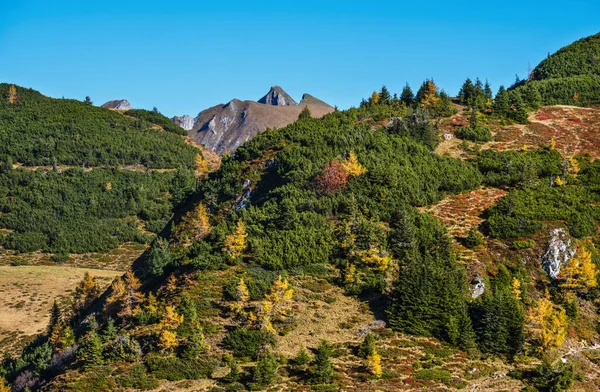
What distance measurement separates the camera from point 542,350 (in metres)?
54.2

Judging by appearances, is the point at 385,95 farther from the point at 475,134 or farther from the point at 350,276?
the point at 350,276

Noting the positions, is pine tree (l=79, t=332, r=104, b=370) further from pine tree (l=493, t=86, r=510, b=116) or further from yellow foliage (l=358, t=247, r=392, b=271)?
pine tree (l=493, t=86, r=510, b=116)

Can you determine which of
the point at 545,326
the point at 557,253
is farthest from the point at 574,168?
the point at 545,326

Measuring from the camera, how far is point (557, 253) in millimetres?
67062

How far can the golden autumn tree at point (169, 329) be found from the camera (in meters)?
52.5

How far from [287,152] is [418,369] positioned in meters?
52.4

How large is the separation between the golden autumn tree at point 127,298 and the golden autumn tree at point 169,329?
8.73m

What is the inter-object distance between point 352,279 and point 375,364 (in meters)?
14.9

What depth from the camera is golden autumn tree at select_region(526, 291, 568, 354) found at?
54500 mm

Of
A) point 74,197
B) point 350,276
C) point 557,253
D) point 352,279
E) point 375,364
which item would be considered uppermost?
point 74,197

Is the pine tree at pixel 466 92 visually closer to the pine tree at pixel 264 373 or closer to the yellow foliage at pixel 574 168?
the yellow foliage at pixel 574 168

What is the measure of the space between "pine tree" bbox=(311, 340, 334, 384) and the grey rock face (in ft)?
113

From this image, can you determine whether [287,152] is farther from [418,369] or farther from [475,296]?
[418,369]

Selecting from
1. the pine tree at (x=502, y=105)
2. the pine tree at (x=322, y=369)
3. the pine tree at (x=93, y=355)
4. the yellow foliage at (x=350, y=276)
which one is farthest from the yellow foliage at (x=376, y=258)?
the pine tree at (x=502, y=105)
